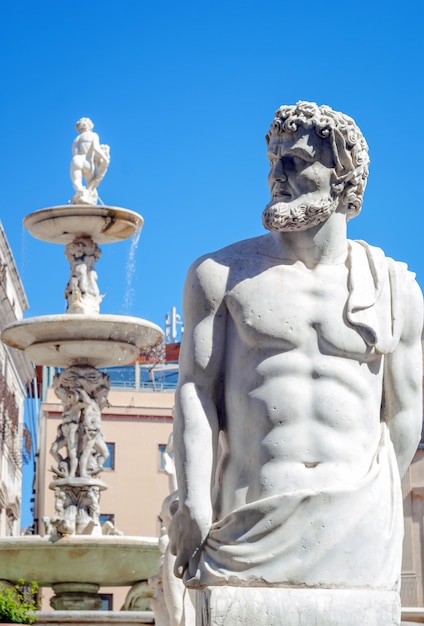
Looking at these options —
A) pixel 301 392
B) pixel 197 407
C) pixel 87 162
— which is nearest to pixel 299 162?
pixel 301 392

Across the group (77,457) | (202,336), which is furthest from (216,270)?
(77,457)

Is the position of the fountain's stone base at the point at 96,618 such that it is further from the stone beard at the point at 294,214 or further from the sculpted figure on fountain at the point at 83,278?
the stone beard at the point at 294,214

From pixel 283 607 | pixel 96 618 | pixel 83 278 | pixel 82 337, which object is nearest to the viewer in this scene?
pixel 283 607

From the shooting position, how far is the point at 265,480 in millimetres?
4816

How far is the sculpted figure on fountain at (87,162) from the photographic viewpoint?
76.3 ft

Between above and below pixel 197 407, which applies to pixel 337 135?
above

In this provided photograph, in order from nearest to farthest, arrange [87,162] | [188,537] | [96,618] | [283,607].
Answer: [283,607] → [188,537] → [96,618] → [87,162]

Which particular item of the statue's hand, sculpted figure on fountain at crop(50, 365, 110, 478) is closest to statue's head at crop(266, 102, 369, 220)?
the statue's hand

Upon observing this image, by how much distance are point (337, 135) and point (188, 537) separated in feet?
4.57

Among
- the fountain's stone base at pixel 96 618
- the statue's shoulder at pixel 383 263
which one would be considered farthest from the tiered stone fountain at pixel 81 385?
the statue's shoulder at pixel 383 263

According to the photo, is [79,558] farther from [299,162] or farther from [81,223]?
[299,162]

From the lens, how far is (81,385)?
21.4 metres

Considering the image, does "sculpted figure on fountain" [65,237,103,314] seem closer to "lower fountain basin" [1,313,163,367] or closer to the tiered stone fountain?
the tiered stone fountain

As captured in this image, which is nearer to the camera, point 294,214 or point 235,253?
point 294,214
